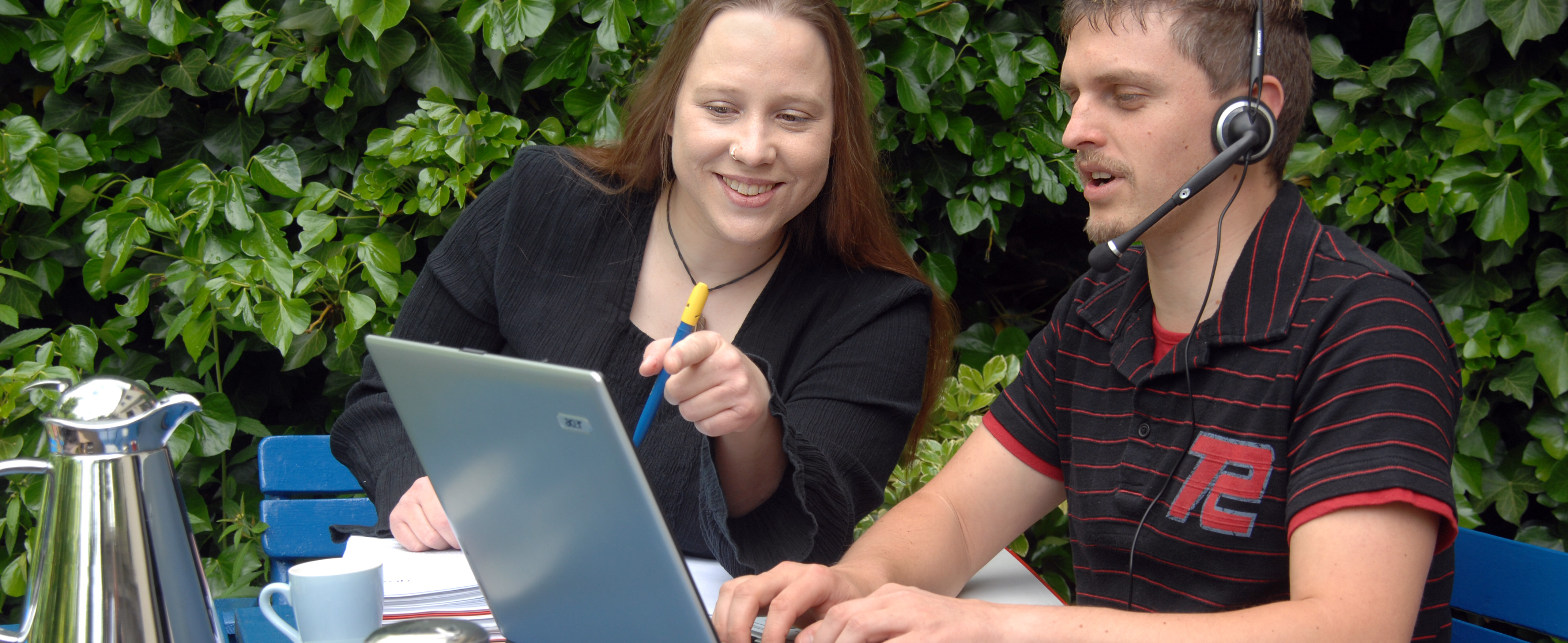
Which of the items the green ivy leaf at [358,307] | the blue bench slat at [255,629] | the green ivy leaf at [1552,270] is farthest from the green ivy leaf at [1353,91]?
the blue bench slat at [255,629]

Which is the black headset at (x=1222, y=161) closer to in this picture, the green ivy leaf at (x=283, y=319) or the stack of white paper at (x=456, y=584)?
the stack of white paper at (x=456, y=584)

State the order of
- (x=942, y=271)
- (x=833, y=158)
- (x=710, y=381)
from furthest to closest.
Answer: (x=942, y=271)
(x=833, y=158)
(x=710, y=381)

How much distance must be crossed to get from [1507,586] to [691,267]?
3.42ft

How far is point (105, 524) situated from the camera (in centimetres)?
71

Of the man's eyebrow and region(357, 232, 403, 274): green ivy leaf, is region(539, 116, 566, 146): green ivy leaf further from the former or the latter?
the man's eyebrow

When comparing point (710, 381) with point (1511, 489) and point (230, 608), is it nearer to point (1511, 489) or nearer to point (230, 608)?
point (230, 608)

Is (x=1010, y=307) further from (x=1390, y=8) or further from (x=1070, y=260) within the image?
(x=1390, y=8)

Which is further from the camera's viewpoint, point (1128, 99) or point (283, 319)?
point (283, 319)

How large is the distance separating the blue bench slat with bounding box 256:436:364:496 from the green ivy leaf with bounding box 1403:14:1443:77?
1938 millimetres

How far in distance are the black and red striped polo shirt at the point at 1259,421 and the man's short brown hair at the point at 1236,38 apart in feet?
0.31

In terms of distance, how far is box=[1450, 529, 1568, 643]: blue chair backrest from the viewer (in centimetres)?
108

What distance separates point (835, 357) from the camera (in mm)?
1467

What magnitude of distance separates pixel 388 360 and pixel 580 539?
0.74ft

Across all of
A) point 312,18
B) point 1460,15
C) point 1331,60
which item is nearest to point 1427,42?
point 1460,15
